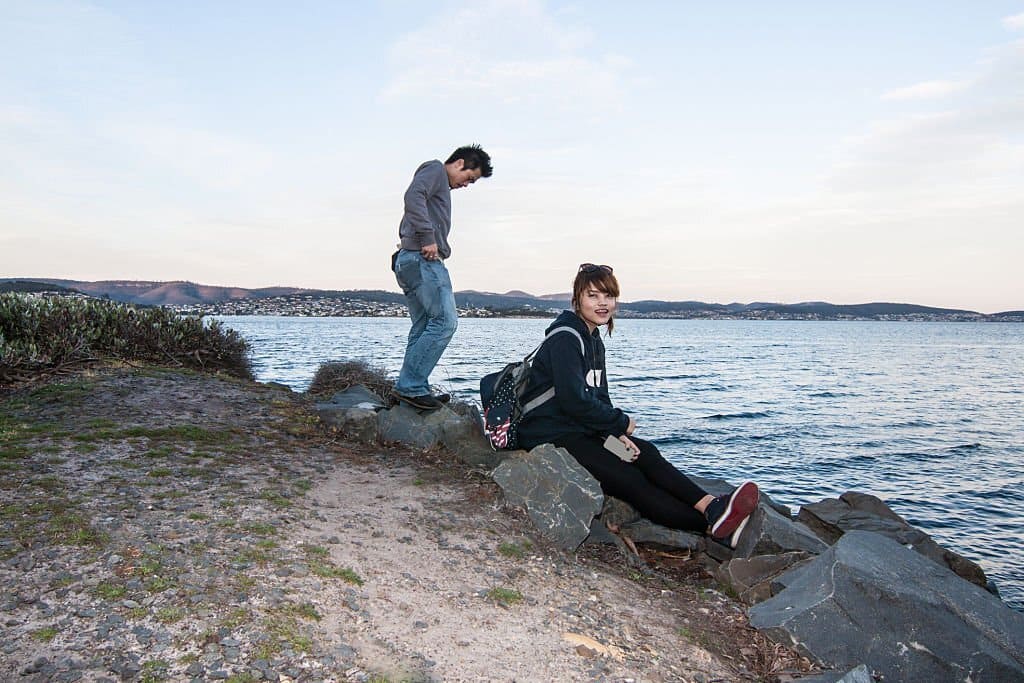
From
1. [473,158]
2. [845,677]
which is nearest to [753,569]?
[845,677]

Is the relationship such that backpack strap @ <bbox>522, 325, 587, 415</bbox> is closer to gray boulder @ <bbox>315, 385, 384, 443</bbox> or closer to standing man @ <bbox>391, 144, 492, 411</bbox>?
standing man @ <bbox>391, 144, 492, 411</bbox>

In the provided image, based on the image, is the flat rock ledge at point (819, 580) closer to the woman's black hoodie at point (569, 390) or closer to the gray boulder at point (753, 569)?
the gray boulder at point (753, 569)

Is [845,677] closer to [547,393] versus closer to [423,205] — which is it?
[547,393]

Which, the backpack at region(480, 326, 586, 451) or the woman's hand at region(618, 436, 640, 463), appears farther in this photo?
the backpack at region(480, 326, 586, 451)

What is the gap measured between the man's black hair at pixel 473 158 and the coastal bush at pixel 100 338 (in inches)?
253

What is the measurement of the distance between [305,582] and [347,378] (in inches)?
312

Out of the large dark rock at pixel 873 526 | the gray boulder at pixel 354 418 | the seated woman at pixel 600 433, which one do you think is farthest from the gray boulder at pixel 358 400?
the large dark rock at pixel 873 526

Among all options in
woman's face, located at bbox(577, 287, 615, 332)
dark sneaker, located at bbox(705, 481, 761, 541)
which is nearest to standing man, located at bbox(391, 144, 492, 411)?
woman's face, located at bbox(577, 287, 615, 332)

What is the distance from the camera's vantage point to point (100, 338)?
10797 millimetres

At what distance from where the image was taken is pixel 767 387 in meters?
31.3

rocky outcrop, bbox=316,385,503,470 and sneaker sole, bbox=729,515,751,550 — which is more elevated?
rocky outcrop, bbox=316,385,503,470

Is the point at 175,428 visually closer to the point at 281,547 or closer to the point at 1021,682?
the point at 281,547

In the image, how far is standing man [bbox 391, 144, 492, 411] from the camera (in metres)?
6.81

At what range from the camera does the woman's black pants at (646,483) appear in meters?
5.78
